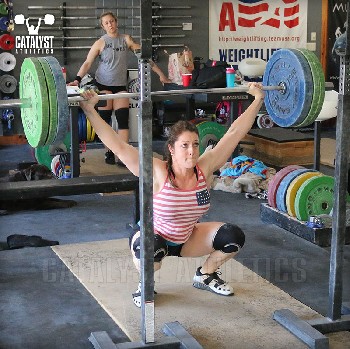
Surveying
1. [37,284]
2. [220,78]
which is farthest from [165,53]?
[37,284]

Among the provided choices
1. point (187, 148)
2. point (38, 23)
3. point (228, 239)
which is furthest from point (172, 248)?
point (38, 23)

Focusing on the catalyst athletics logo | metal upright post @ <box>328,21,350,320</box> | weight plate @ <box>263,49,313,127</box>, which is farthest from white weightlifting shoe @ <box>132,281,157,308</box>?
the catalyst athletics logo

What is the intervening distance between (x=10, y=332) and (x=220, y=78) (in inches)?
127

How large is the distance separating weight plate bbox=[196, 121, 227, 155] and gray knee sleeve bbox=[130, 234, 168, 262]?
3060 mm

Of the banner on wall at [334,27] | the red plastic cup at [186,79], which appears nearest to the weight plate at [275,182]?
the red plastic cup at [186,79]

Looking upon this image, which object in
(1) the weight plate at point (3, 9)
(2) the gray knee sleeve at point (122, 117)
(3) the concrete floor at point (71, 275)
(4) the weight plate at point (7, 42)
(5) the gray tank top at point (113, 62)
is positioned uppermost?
(1) the weight plate at point (3, 9)

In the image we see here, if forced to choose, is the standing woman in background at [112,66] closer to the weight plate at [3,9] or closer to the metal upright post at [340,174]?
the weight plate at [3,9]

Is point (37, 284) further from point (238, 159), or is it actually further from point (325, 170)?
point (325, 170)

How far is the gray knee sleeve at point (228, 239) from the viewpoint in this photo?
3.13 meters

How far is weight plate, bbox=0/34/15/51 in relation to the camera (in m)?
7.30

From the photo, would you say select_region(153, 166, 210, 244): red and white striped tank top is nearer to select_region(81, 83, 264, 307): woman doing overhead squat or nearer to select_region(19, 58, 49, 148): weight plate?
select_region(81, 83, 264, 307): woman doing overhead squat

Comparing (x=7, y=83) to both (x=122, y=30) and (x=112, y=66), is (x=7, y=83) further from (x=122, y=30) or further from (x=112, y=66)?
(x=112, y=66)

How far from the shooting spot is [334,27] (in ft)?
28.8

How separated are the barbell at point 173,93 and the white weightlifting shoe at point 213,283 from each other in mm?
787
